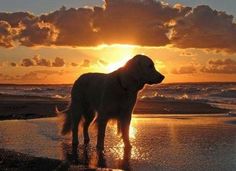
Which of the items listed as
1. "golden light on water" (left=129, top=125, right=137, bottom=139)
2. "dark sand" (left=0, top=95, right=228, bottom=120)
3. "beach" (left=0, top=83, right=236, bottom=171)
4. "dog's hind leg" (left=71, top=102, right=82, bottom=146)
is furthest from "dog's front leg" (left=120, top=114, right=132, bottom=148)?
"dark sand" (left=0, top=95, right=228, bottom=120)

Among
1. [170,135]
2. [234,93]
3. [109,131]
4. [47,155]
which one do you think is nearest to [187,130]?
[170,135]

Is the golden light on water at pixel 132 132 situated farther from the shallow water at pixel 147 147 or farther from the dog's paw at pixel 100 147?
the dog's paw at pixel 100 147

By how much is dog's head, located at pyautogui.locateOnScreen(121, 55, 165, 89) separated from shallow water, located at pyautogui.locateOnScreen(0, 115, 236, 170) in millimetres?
1414

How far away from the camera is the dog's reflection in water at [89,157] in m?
8.10

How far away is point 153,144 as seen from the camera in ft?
34.1

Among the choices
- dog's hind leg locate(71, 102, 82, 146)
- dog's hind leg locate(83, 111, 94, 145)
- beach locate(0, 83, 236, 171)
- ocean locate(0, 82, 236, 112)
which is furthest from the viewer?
ocean locate(0, 82, 236, 112)

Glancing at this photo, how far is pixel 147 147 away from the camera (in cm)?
998

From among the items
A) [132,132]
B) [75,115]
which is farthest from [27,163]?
[132,132]

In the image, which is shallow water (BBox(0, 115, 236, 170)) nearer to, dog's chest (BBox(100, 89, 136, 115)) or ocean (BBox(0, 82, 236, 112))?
dog's chest (BBox(100, 89, 136, 115))

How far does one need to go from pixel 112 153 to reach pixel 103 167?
1471 millimetres

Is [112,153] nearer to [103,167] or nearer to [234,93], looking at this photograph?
[103,167]

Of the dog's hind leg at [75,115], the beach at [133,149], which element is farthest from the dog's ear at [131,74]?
the dog's hind leg at [75,115]

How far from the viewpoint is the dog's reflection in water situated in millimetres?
8102

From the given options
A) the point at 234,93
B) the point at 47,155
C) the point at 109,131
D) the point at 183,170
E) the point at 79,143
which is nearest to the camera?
the point at 183,170
